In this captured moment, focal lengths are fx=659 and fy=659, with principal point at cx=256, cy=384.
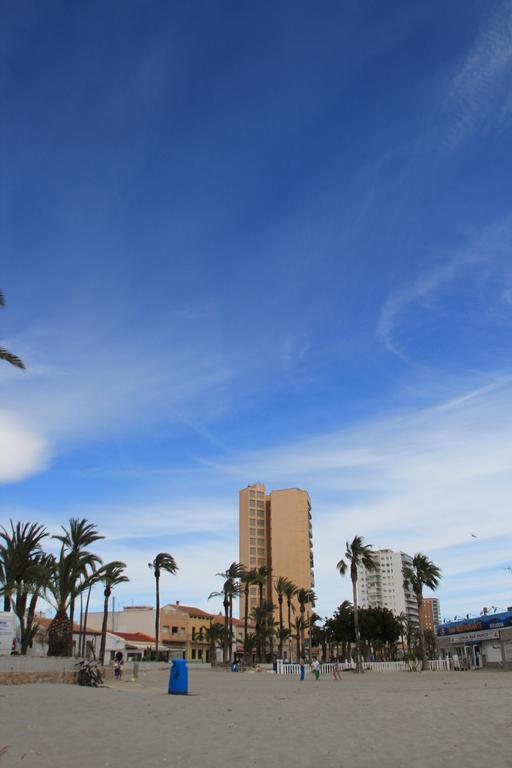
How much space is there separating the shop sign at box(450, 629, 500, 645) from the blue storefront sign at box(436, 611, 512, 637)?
32 cm

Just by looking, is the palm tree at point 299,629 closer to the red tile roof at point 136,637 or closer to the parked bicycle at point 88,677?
the red tile roof at point 136,637

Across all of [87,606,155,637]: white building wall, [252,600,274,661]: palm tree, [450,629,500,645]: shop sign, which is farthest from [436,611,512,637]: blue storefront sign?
[87,606,155,637]: white building wall

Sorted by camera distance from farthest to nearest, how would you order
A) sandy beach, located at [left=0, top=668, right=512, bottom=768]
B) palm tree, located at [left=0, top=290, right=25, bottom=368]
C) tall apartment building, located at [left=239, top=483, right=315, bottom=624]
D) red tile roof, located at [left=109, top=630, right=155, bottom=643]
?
tall apartment building, located at [left=239, top=483, right=315, bottom=624]
red tile roof, located at [left=109, top=630, right=155, bottom=643]
palm tree, located at [left=0, top=290, right=25, bottom=368]
sandy beach, located at [left=0, top=668, right=512, bottom=768]

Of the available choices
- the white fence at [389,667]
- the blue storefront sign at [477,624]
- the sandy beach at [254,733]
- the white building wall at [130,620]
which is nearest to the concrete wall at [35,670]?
the sandy beach at [254,733]

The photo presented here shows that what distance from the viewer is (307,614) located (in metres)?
136

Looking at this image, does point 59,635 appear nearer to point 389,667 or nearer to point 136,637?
point 389,667

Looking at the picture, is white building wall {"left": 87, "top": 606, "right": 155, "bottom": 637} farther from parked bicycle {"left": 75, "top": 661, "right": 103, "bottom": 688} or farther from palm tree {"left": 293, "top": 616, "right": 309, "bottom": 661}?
parked bicycle {"left": 75, "top": 661, "right": 103, "bottom": 688}

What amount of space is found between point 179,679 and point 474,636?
4137 centimetres

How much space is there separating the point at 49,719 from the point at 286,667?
4711 cm

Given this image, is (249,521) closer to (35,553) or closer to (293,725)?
(35,553)

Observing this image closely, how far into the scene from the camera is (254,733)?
12.9 m

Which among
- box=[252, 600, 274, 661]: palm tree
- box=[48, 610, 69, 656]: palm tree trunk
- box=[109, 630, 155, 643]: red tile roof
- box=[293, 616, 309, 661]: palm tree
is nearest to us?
box=[48, 610, 69, 656]: palm tree trunk

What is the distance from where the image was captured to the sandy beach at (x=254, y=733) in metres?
9.76

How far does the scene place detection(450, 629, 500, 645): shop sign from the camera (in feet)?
182
